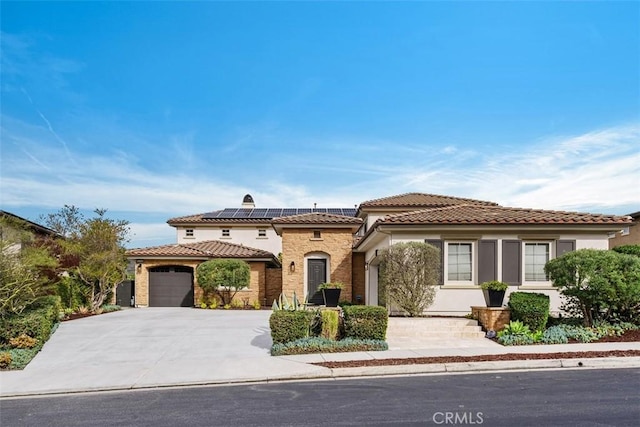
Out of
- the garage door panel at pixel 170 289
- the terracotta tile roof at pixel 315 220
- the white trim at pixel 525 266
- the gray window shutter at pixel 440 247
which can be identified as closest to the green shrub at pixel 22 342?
the gray window shutter at pixel 440 247

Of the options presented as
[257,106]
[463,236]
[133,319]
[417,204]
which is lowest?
[133,319]

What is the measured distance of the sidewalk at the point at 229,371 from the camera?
9.05 meters

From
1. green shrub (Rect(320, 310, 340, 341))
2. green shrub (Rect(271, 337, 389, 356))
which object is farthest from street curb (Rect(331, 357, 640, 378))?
green shrub (Rect(320, 310, 340, 341))

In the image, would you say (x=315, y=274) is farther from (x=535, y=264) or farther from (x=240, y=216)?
(x=240, y=216)

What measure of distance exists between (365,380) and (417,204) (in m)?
19.7

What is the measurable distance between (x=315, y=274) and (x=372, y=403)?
17118 mm

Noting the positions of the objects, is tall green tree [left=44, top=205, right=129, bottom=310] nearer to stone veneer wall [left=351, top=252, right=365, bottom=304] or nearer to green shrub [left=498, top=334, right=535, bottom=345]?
stone veneer wall [left=351, top=252, right=365, bottom=304]

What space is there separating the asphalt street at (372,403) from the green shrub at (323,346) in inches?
95.8

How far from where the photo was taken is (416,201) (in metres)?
28.5

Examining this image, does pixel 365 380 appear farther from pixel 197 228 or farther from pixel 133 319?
pixel 197 228

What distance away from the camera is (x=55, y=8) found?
13.8m

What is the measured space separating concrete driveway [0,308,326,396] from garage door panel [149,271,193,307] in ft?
29.1

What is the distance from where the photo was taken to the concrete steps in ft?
44.3

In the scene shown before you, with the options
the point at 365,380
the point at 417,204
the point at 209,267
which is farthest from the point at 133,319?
the point at 417,204
